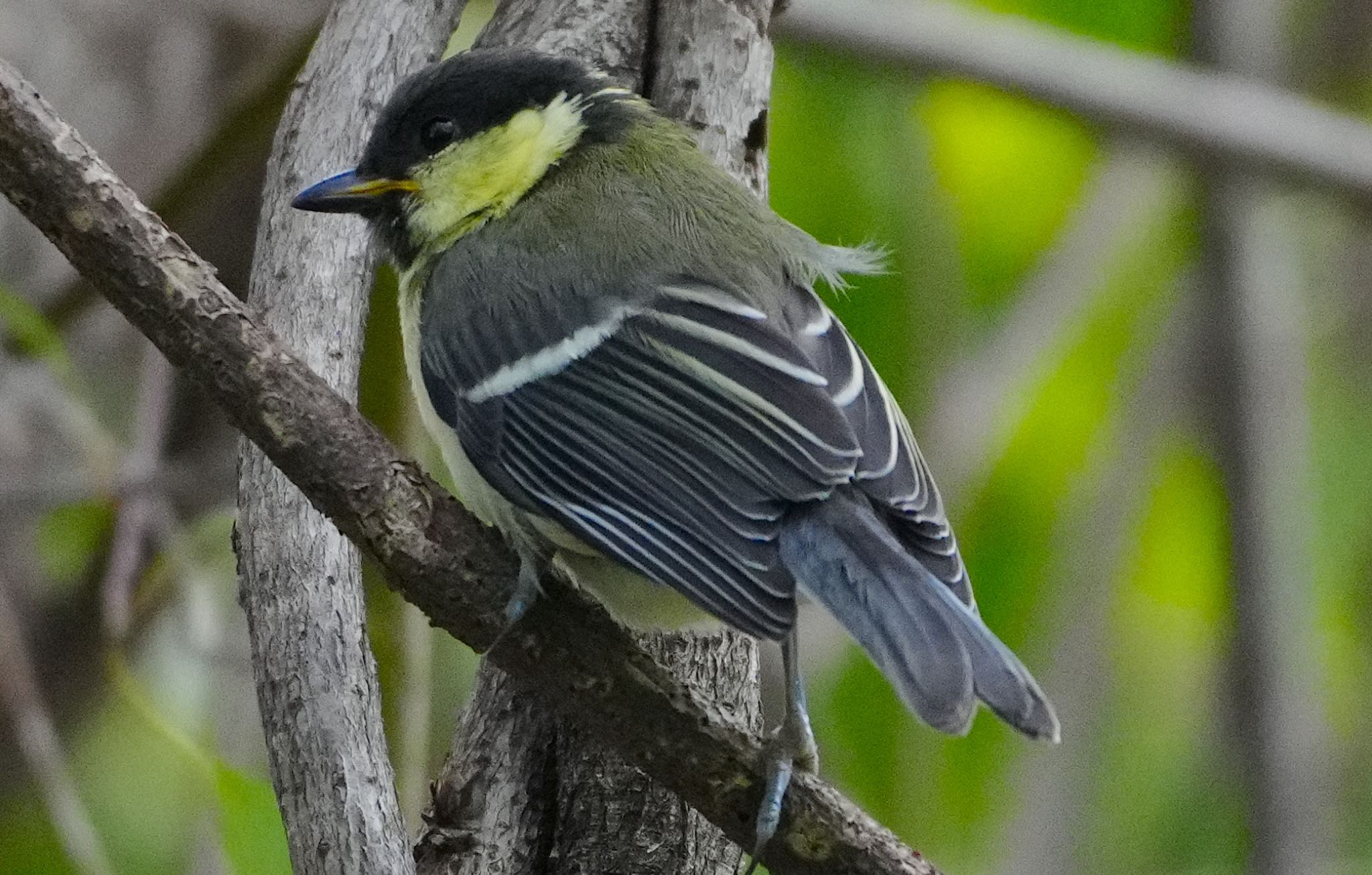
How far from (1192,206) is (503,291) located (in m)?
1.57

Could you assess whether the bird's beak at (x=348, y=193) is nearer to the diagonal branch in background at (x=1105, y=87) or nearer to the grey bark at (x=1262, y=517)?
the diagonal branch in background at (x=1105, y=87)

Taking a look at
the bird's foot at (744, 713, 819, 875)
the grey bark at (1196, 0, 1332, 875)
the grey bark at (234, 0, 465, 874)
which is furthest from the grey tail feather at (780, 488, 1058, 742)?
the grey bark at (1196, 0, 1332, 875)

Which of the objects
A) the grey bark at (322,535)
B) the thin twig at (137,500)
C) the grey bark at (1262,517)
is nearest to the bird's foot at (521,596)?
the grey bark at (322,535)

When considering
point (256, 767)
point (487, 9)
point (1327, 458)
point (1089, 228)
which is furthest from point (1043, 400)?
point (256, 767)

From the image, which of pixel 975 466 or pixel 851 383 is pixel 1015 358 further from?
pixel 851 383

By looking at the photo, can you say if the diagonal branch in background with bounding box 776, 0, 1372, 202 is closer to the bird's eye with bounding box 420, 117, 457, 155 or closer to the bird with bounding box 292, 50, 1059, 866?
the bird with bounding box 292, 50, 1059, 866

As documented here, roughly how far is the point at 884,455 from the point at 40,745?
1.21 metres

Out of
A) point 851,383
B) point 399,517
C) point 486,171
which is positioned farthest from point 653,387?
point 486,171

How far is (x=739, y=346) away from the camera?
1575 millimetres

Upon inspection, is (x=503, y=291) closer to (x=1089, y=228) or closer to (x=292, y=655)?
(x=292, y=655)

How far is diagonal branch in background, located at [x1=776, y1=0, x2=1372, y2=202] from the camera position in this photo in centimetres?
247

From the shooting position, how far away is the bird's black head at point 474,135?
184 centimetres

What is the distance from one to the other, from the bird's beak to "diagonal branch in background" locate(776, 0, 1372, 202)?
2.73ft

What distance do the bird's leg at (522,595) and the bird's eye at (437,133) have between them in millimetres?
583
